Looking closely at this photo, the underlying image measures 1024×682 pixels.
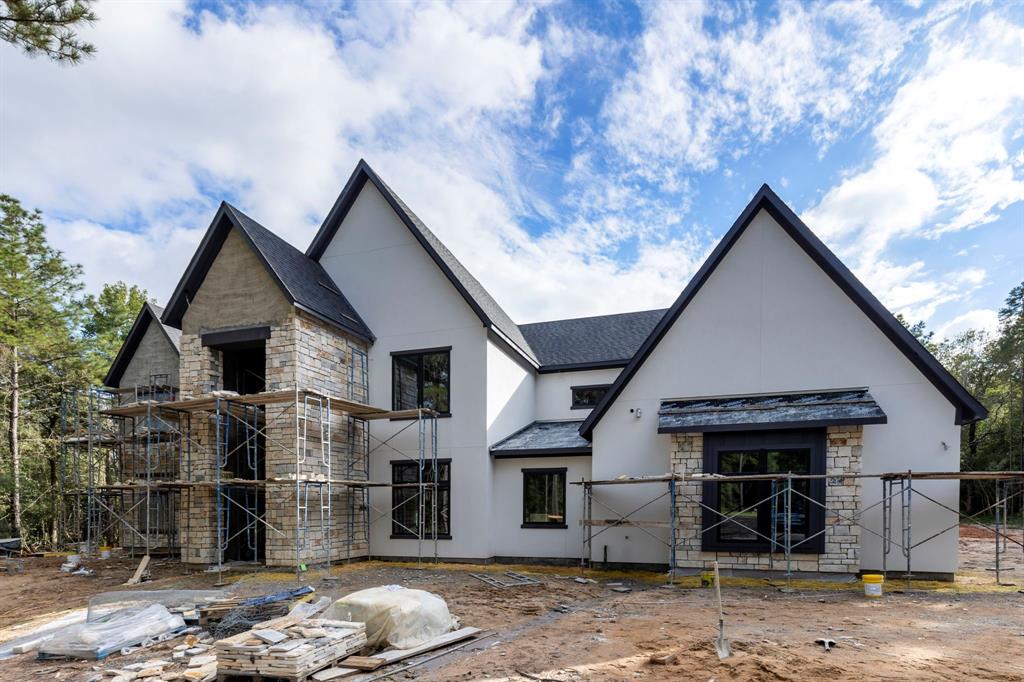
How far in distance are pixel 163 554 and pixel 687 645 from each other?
51.1ft

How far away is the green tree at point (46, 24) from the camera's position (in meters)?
6.07

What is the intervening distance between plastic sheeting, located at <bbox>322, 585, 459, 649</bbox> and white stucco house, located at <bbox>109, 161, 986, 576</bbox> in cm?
581

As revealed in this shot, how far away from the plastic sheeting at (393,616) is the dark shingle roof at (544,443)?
6.51 meters

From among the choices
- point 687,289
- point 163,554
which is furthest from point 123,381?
point 687,289

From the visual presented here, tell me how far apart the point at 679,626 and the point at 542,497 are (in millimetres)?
6677

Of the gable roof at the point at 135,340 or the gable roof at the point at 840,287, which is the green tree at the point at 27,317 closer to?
the gable roof at the point at 135,340

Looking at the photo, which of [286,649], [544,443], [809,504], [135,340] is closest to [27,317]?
[135,340]

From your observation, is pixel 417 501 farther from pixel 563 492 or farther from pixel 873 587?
pixel 873 587

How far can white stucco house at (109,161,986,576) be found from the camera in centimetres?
1075

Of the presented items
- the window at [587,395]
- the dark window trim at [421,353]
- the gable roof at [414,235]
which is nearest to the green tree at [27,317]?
the gable roof at [414,235]

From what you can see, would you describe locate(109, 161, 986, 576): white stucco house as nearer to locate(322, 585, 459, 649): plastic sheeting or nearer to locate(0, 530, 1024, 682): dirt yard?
locate(0, 530, 1024, 682): dirt yard

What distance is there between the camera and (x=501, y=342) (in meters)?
15.2

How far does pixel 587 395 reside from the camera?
55.8ft

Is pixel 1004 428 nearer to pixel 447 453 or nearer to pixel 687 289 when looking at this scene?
pixel 687 289
